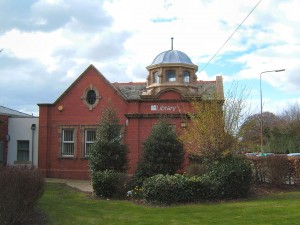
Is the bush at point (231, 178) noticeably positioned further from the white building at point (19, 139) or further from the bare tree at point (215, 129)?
the white building at point (19, 139)

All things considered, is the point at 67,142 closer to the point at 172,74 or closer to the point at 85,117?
the point at 85,117

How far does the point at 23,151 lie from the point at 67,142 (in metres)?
3.99

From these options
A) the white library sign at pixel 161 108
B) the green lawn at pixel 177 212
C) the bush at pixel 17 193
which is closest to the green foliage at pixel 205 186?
the green lawn at pixel 177 212

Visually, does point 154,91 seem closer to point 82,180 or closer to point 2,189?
point 82,180

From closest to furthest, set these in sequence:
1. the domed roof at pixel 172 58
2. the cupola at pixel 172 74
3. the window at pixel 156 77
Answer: the cupola at pixel 172 74 → the domed roof at pixel 172 58 → the window at pixel 156 77

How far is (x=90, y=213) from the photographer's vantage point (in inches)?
524

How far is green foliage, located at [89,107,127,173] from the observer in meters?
19.5

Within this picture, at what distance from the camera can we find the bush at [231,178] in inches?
634

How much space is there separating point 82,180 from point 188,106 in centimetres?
824

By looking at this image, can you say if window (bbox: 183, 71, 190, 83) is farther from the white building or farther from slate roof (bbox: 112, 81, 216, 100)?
the white building

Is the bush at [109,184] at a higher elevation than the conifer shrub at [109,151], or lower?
lower

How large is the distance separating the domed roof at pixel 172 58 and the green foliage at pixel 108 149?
42.3 ft

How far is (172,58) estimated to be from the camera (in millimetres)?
32312

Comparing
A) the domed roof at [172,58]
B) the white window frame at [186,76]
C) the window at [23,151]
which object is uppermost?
the domed roof at [172,58]
